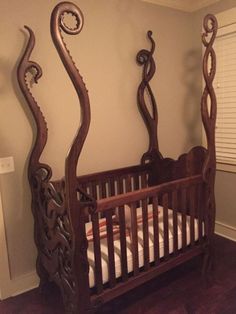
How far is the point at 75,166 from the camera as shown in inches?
56.1

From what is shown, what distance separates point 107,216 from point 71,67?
86cm

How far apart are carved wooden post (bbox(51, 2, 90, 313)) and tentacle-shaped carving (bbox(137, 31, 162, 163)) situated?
1333mm

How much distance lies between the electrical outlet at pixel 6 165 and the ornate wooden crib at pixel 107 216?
0.13 m

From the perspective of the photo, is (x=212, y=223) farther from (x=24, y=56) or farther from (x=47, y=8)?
(x=47, y=8)

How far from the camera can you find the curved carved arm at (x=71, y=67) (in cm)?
129

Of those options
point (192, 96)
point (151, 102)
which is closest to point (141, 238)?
point (151, 102)

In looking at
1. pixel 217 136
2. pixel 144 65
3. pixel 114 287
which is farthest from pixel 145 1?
pixel 114 287

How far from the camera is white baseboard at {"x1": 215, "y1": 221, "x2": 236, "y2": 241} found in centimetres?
287

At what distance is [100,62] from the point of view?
7.96 feet

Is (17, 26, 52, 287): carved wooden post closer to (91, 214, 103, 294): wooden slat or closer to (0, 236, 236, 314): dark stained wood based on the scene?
(0, 236, 236, 314): dark stained wood

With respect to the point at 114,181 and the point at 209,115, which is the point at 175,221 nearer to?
the point at 114,181

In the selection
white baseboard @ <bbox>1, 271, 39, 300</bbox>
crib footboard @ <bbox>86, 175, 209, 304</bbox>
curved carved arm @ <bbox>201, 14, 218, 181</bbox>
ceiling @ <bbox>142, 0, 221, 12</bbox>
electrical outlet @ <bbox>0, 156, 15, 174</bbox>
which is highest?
ceiling @ <bbox>142, 0, 221, 12</bbox>

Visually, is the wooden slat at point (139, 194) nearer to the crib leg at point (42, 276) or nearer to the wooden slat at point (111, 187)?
the wooden slat at point (111, 187)

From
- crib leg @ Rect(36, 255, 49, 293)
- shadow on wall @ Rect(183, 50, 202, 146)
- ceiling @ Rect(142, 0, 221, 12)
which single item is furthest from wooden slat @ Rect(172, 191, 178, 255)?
ceiling @ Rect(142, 0, 221, 12)
